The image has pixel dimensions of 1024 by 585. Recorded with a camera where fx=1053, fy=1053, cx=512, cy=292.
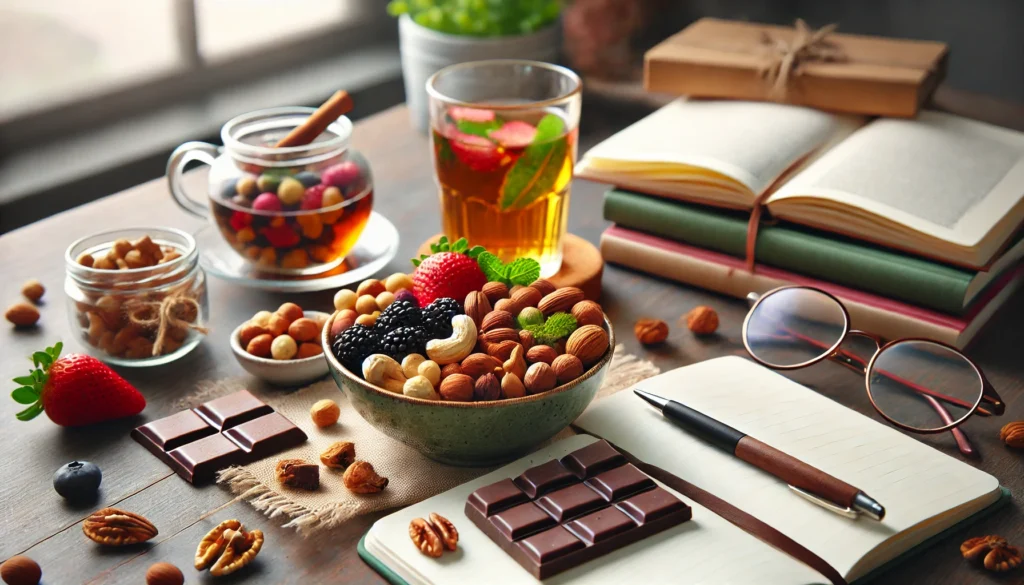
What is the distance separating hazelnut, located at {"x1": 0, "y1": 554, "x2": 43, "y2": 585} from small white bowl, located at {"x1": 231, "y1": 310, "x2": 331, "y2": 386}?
Answer: 0.35 metres

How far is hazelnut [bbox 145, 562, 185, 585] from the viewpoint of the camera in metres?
0.91

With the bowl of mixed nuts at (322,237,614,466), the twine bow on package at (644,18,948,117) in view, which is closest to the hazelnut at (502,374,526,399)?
the bowl of mixed nuts at (322,237,614,466)

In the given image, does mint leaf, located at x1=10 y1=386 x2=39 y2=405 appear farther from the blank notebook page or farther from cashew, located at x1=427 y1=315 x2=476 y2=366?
the blank notebook page

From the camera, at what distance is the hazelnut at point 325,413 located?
1151 millimetres

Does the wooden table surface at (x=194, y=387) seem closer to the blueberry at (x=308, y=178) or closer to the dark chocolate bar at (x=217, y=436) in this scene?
the dark chocolate bar at (x=217, y=436)

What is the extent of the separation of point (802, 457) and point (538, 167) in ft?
1.72

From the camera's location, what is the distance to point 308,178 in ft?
4.69

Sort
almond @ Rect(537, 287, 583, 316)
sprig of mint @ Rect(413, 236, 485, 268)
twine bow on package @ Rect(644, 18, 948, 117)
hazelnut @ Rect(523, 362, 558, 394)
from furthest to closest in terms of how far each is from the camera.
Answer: twine bow on package @ Rect(644, 18, 948, 117) → sprig of mint @ Rect(413, 236, 485, 268) → almond @ Rect(537, 287, 583, 316) → hazelnut @ Rect(523, 362, 558, 394)

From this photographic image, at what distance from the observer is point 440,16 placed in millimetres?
1907

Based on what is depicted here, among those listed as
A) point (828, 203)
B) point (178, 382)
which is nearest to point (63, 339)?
point (178, 382)

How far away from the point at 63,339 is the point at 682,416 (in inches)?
31.4

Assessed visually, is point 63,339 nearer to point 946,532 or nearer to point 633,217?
point 633,217

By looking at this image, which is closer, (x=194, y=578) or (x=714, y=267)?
(x=194, y=578)

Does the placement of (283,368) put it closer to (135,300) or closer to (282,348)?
(282,348)
